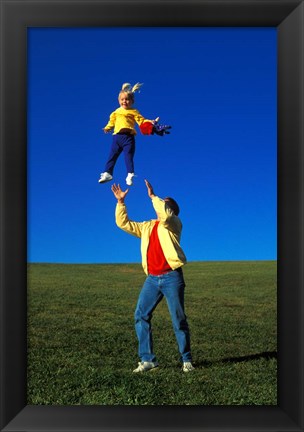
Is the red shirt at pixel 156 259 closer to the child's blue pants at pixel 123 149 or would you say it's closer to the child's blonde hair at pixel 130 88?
the child's blue pants at pixel 123 149

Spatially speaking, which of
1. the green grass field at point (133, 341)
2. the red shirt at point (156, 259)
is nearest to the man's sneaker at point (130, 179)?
the red shirt at point (156, 259)

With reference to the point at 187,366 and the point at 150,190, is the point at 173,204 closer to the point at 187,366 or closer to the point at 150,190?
the point at 150,190

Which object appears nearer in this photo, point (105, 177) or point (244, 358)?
→ point (105, 177)

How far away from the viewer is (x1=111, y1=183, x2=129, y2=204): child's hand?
3.96 meters

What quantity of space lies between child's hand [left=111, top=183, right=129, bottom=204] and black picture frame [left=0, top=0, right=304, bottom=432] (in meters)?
0.72

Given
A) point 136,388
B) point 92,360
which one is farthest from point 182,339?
point 92,360

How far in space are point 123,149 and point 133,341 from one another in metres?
1.71

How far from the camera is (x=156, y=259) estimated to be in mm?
4023

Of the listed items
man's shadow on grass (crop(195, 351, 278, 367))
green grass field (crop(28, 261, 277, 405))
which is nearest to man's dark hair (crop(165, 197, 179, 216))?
green grass field (crop(28, 261, 277, 405))

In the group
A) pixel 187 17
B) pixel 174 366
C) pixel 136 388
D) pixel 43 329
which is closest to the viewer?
pixel 187 17

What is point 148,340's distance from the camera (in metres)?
4.02
